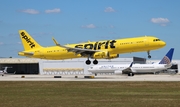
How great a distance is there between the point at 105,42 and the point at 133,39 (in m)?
7.00

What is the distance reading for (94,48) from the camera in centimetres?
7725

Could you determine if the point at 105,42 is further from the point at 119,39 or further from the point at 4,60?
the point at 4,60

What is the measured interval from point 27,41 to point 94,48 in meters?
19.5

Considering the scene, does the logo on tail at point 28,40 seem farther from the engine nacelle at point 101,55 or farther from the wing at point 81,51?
the engine nacelle at point 101,55

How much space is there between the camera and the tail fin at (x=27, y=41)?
87812mm

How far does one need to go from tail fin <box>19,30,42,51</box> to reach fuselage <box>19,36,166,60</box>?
Result: 215cm

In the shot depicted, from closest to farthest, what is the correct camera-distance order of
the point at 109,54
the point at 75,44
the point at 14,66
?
the point at 109,54, the point at 75,44, the point at 14,66

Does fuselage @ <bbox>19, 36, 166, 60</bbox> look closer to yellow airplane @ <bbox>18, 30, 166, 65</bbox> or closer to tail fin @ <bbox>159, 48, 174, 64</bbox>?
yellow airplane @ <bbox>18, 30, 166, 65</bbox>

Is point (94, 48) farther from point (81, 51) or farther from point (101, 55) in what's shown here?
point (101, 55)

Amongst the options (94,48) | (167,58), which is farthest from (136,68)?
(94,48)

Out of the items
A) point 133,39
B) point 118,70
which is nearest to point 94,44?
point 133,39

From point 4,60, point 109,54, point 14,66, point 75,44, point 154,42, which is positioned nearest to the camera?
point 154,42

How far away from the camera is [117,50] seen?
7319 centimetres
